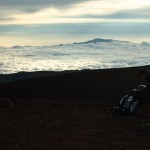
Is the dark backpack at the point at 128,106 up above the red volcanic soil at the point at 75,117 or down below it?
above

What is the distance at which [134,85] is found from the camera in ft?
70.5

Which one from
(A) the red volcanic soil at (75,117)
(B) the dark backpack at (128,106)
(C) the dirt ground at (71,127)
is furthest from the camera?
(B) the dark backpack at (128,106)

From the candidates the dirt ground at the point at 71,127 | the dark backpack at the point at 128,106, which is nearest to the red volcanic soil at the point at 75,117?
the dirt ground at the point at 71,127

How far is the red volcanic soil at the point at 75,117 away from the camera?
1093cm

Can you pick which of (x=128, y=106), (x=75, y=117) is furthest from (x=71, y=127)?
(x=128, y=106)

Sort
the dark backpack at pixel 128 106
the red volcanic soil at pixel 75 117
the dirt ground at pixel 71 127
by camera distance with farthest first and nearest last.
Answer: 1. the dark backpack at pixel 128 106
2. the red volcanic soil at pixel 75 117
3. the dirt ground at pixel 71 127

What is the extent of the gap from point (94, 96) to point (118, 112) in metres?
5.36

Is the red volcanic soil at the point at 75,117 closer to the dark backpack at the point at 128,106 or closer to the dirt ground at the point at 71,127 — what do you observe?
the dirt ground at the point at 71,127

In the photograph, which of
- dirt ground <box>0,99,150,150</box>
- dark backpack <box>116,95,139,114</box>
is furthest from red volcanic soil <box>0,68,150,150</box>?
dark backpack <box>116,95,139,114</box>

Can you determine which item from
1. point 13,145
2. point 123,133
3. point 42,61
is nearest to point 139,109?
point 123,133

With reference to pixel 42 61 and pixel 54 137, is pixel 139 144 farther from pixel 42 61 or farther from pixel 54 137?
pixel 42 61

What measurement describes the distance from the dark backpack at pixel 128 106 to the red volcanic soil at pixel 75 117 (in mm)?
188

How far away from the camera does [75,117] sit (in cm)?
1410

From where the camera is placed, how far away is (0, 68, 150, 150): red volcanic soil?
10930 mm
